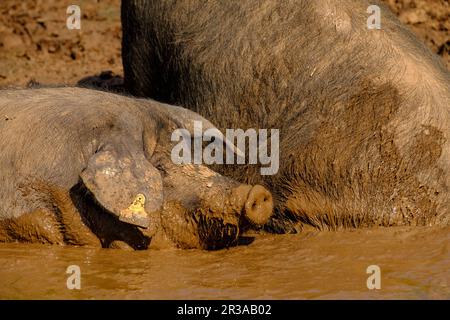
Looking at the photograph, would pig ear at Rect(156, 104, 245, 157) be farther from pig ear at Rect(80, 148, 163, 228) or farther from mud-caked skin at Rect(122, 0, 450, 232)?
pig ear at Rect(80, 148, 163, 228)

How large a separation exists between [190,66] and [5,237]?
1.64 m

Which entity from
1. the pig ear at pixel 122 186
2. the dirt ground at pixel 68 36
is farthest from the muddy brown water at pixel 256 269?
the dirt ground at pixel 68 36

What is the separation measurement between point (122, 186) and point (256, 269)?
699mm

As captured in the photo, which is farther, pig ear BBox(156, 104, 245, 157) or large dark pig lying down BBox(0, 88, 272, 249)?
pig ear BBox(156, 104, 245, 157)

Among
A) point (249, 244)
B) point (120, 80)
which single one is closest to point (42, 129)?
point (249, 244)

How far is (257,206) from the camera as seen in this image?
15.6 feet

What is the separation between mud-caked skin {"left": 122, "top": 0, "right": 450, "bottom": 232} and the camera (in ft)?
17.3

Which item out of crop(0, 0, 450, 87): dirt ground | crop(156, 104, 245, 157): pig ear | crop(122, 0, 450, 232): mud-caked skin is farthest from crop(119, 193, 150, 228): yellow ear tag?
crop(0, 0, 450, 87): dirt ground

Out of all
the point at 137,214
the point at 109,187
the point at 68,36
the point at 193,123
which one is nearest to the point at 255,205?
the point at 137,214

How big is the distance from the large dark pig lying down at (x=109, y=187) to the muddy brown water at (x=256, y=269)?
3.8 inches

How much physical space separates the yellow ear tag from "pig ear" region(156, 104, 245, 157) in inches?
27.2

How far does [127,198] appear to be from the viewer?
466 cm

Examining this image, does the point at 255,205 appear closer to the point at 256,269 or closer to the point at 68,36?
the point at 256,269

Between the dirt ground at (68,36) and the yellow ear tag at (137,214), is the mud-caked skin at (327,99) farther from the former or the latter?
the dirt ground at (68,36)
